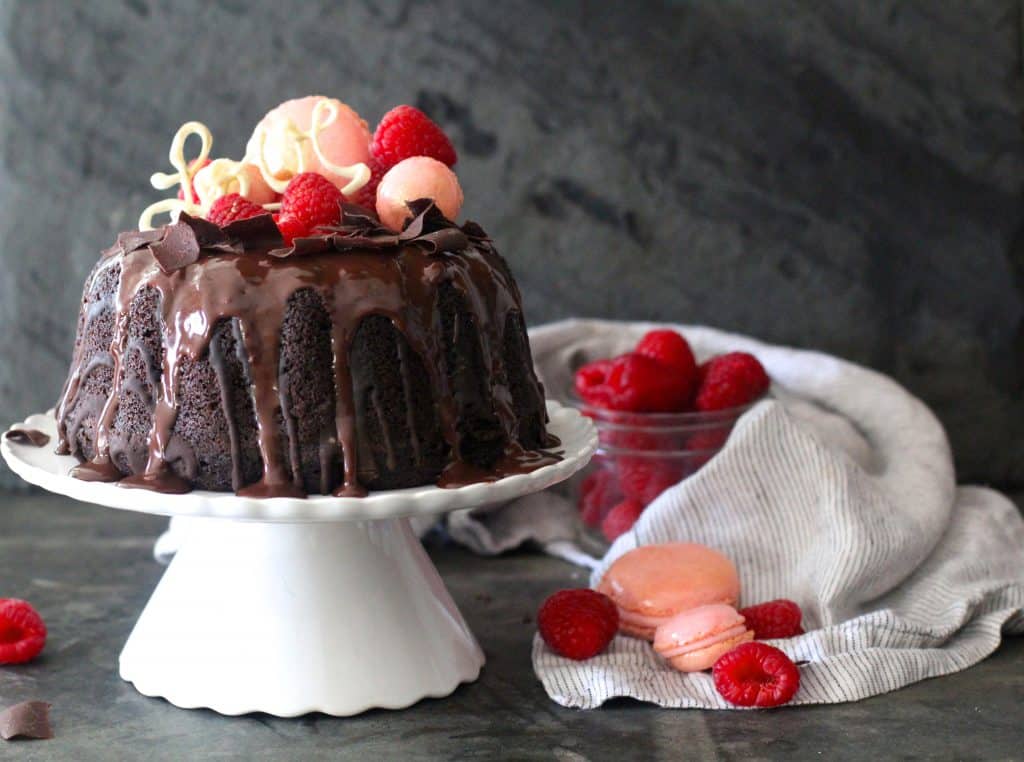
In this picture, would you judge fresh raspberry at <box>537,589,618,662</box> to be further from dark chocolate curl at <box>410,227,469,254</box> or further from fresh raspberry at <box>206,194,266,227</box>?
fresh raspberry at <box>206,194,266,227</box>

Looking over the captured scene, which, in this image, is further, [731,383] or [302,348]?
[731,383]

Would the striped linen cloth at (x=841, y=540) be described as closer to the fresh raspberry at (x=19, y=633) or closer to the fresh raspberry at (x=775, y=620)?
the fresh raspberry at (x=775, y=620)

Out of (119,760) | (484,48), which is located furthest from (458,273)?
(484,48)

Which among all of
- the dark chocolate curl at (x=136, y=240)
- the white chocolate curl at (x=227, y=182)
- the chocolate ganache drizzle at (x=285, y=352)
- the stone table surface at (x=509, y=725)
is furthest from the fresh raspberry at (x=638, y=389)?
the dark chocolate curl at (x=136, y=240)

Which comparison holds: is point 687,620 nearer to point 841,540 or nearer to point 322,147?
point 841,540

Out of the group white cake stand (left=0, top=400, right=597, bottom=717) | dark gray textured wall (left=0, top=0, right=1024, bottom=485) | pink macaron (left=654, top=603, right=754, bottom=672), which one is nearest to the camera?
white cake stand (left=0, top=400, right=597, bottom=717)

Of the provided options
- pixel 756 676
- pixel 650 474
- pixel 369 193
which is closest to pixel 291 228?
pixel 369 193

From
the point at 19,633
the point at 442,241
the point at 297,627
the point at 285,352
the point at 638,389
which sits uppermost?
the point at 442,241

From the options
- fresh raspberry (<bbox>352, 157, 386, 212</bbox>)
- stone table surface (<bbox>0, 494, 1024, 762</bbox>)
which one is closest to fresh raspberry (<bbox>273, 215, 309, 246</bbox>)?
fresh raspberry (<bbox>352, 157, 386, 212</bbox>)
